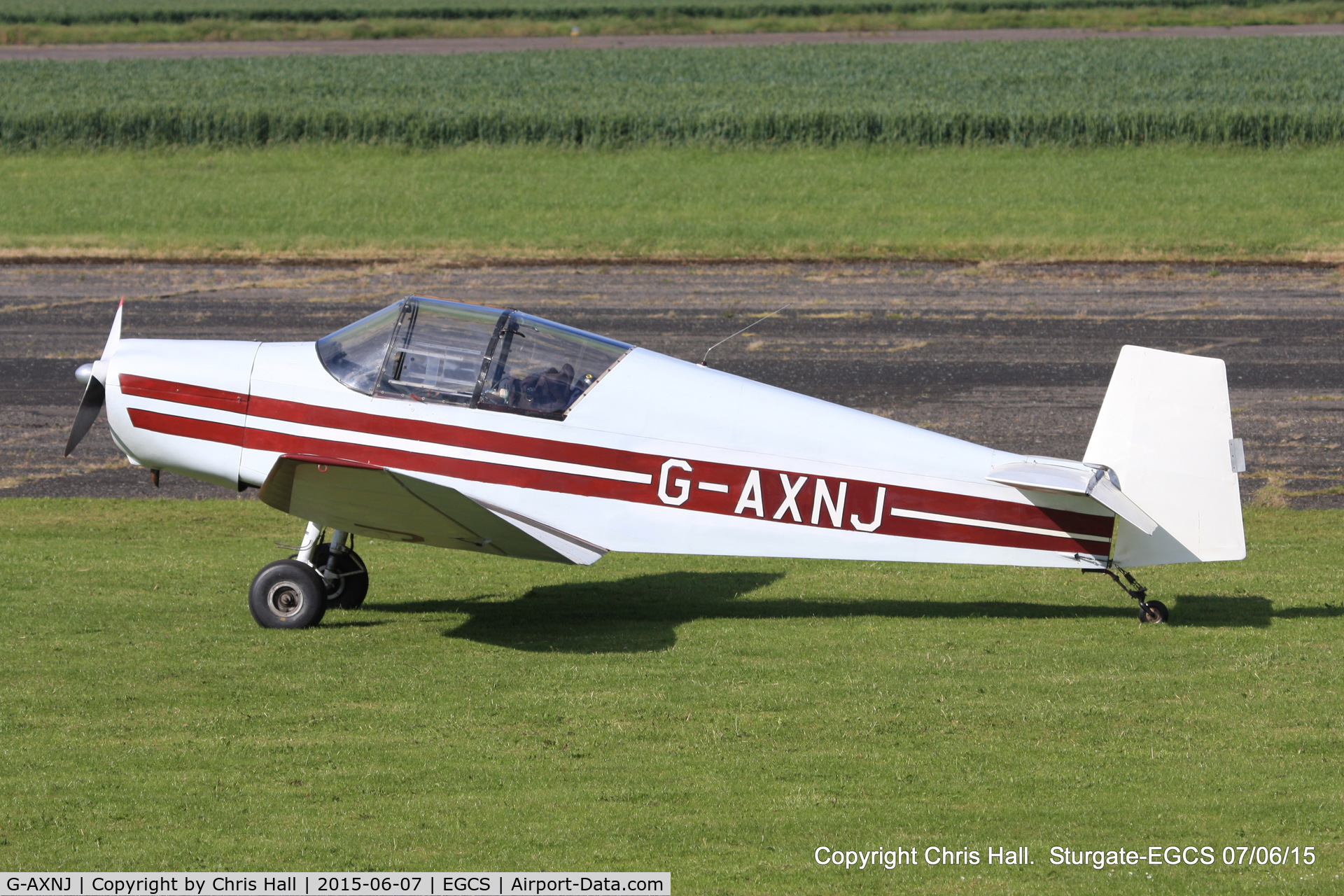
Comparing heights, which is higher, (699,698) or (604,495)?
(604,495)

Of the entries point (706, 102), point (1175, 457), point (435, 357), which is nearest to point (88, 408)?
point (435, 357)

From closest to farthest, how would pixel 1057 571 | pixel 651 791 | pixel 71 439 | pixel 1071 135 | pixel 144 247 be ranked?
pixel 651 791 < pixel 71 439 < pixel 1057 571 < pixel 144 247 < pixel 1071 135

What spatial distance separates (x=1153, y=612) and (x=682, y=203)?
22184 millimetres

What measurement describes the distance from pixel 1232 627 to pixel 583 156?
90.4 feet

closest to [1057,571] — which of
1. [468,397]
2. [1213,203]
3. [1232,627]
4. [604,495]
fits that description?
[1232,627]

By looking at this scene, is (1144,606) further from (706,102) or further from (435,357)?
(706,102)

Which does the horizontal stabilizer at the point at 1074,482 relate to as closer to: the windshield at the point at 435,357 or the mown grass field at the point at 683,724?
the mown grass field at the point at 683,724

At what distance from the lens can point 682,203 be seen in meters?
30.0

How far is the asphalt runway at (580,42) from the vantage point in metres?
56.6

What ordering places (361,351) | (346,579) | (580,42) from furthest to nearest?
1. (580,42)
2. (346,579)
3. (361,351)

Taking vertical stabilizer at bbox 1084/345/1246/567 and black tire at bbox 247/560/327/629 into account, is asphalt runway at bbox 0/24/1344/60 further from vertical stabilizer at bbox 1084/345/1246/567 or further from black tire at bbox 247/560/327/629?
black tire at bbox 247/560/327/629

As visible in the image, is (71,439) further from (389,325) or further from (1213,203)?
(1213,203)

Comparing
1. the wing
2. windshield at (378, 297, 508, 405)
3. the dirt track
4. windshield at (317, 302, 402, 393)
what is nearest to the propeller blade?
windshield at (317, 302, 402, 393)

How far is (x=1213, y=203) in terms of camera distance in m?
28.8
